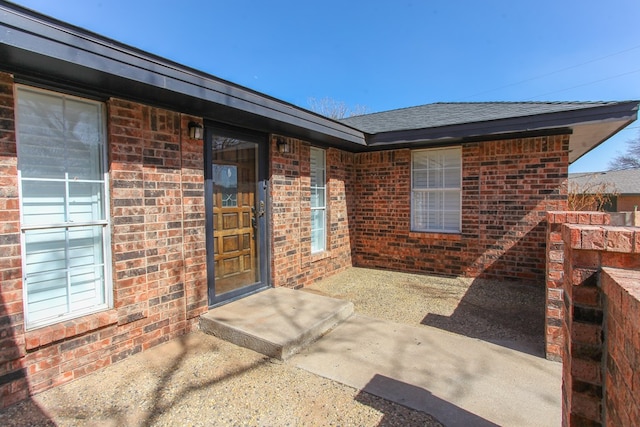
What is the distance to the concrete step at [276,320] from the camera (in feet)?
10.4

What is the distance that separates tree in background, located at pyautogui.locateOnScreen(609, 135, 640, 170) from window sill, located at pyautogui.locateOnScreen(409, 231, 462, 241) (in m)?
36.4

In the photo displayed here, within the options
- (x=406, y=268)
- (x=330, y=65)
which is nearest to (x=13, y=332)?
(x=406, y=268)

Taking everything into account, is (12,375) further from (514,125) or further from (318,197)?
(514,125)

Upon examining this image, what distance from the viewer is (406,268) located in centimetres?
682

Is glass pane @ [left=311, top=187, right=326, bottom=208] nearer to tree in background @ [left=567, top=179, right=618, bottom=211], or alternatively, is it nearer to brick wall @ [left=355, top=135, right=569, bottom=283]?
brick wall @ [left=355, top=135, right=569, bottom=283]

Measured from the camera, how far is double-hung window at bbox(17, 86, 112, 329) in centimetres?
263

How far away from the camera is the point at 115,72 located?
2592 millimetres

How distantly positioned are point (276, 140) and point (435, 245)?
3.79m

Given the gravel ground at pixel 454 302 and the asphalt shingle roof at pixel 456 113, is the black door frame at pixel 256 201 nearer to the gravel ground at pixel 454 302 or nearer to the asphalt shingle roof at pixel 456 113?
the gravel ground at pixel 454 302

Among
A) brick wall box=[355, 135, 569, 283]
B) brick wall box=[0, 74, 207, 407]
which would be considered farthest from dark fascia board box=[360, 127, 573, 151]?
brick wall box=[0, 74, 207, 407]

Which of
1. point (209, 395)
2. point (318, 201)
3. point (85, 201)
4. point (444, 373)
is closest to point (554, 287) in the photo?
point (444, 373)

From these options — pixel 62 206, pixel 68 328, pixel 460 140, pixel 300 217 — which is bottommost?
pixel 68 328

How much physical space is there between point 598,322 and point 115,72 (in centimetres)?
339

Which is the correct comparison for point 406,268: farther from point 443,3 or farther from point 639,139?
point 639,139
